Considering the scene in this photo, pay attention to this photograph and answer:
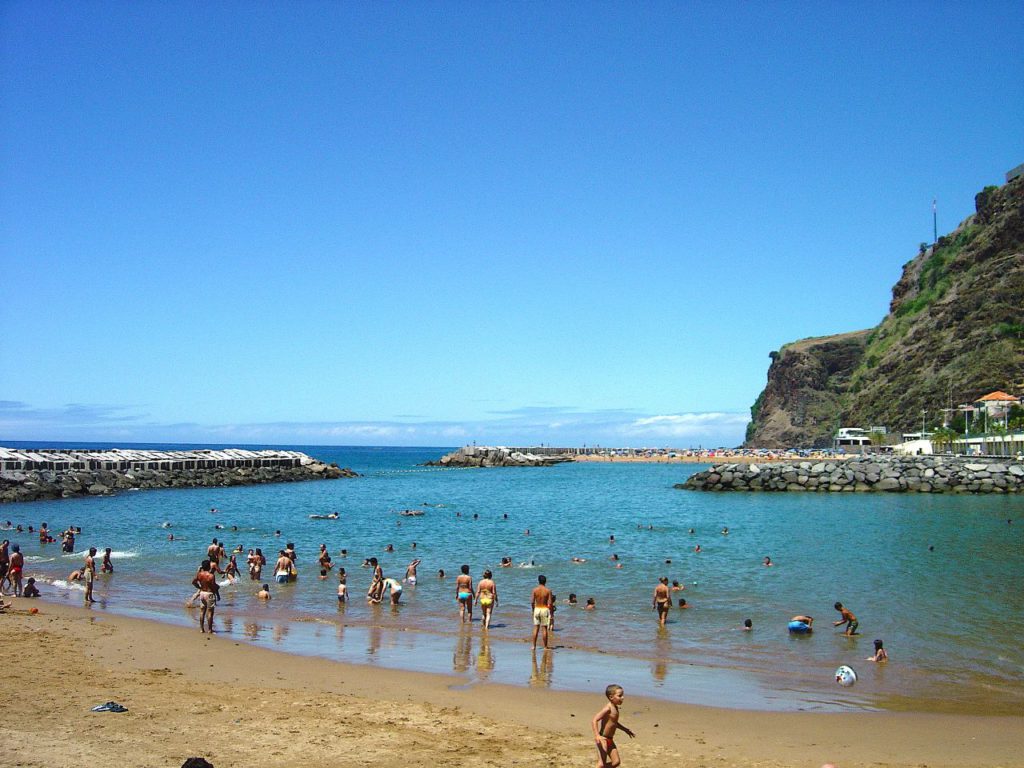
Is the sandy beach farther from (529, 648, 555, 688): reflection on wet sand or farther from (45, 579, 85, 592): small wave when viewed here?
(45, 579, 85, 592): small wave

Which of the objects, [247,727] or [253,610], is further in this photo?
[253,610]

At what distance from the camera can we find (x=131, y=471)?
74.8 metres

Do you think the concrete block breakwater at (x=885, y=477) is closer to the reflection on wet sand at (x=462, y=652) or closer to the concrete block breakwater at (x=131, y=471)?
the concrete block breakwater at (x=131, y=471)

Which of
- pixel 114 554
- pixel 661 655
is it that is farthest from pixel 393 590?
pixel 114 554

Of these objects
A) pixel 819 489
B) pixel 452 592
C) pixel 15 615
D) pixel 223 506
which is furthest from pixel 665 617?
pixel 819 489

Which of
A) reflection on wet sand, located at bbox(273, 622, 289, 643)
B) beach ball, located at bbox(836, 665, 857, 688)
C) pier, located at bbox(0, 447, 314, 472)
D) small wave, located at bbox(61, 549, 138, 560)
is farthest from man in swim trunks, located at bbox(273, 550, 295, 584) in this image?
pier, located at bbox(0, 447, 314, 472)

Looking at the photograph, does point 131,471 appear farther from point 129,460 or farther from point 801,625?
point 801,625

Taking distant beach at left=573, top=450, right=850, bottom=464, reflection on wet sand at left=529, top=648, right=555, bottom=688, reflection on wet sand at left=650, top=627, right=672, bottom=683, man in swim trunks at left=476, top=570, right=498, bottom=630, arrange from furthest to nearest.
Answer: distant beach at left=573, top=450, right=850, bottom=464 → man in swim trunks at left=476, top=570, right=498, bottom=630 → reflection on wet sand at left=650, top=627, right=672, bottom=683 → reflection on wet sand at left=529, top=648, right=555, bottom=688

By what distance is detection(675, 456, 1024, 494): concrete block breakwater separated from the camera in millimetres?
59375

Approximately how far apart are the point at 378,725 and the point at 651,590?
581 inches

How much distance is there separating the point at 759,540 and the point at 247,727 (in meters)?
30.7

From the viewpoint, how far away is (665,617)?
20.0 meters

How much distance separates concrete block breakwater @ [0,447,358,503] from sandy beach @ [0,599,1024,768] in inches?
2091

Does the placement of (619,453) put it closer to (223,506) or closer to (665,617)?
(223,506)
